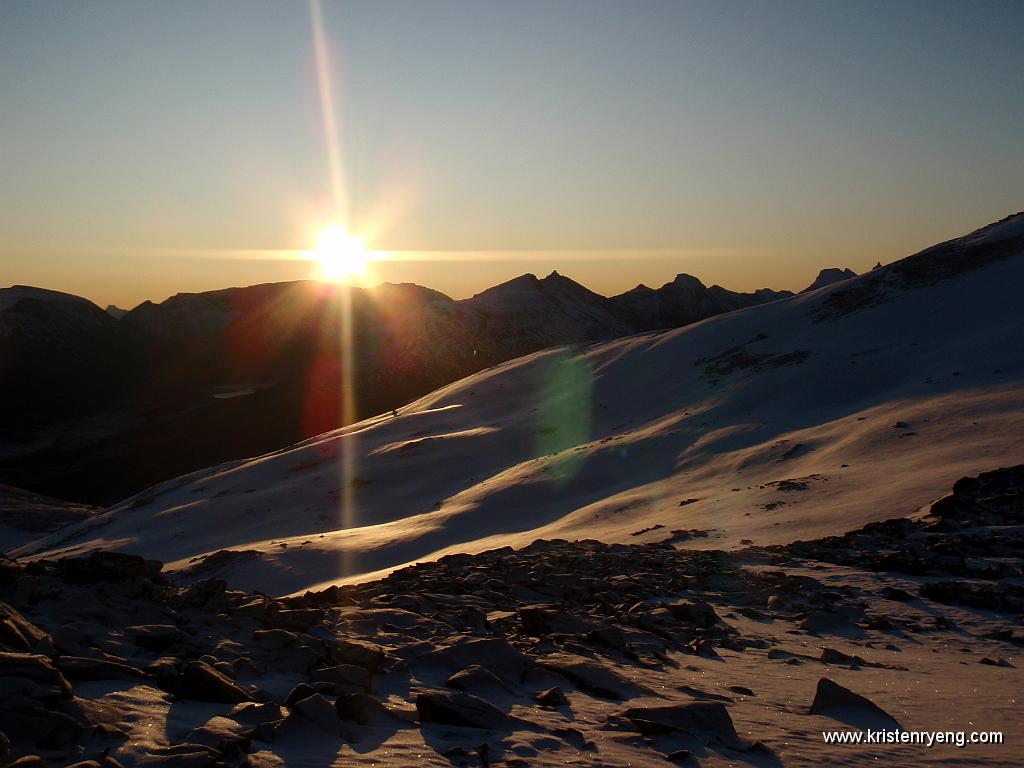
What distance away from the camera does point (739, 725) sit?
22.3ft

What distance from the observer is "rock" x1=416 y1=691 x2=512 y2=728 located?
20.1ft

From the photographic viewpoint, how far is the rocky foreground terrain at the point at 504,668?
17.8 ft

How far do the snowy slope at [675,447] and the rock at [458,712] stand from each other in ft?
38.6

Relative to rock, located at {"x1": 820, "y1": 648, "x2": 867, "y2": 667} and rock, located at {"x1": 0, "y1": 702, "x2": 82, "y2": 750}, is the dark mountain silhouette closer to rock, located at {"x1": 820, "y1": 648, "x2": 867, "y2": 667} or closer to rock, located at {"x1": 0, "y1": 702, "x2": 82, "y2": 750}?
rock, located at {"x1": 820, "y1": 648, "x2": 867, "y2": 667}

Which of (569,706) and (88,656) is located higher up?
(88,656)

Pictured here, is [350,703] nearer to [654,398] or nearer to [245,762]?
[245,762]

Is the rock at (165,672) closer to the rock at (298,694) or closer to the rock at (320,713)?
the rock at (298,694)

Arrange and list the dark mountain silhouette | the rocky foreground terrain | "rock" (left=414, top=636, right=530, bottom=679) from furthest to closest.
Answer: the dark mountain silhouette
"rock" (left=414, top=636, right=530, bottom=679)
the rocky foreground terrain

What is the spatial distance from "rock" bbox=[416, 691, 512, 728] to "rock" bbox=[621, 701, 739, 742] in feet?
3.37

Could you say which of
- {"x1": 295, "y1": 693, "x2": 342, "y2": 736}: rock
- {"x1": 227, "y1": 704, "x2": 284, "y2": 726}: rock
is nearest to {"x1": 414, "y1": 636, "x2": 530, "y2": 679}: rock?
{"x1": 295, "y1": 693, "x2": 342, "y2": 736}: rock

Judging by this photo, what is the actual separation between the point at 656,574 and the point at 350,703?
819 centimetres

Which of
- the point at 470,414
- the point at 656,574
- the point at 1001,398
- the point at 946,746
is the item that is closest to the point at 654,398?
the point at 470,414

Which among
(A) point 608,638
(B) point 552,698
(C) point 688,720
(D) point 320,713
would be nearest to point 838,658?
(A) point 608,638

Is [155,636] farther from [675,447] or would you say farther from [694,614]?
[675,447]
